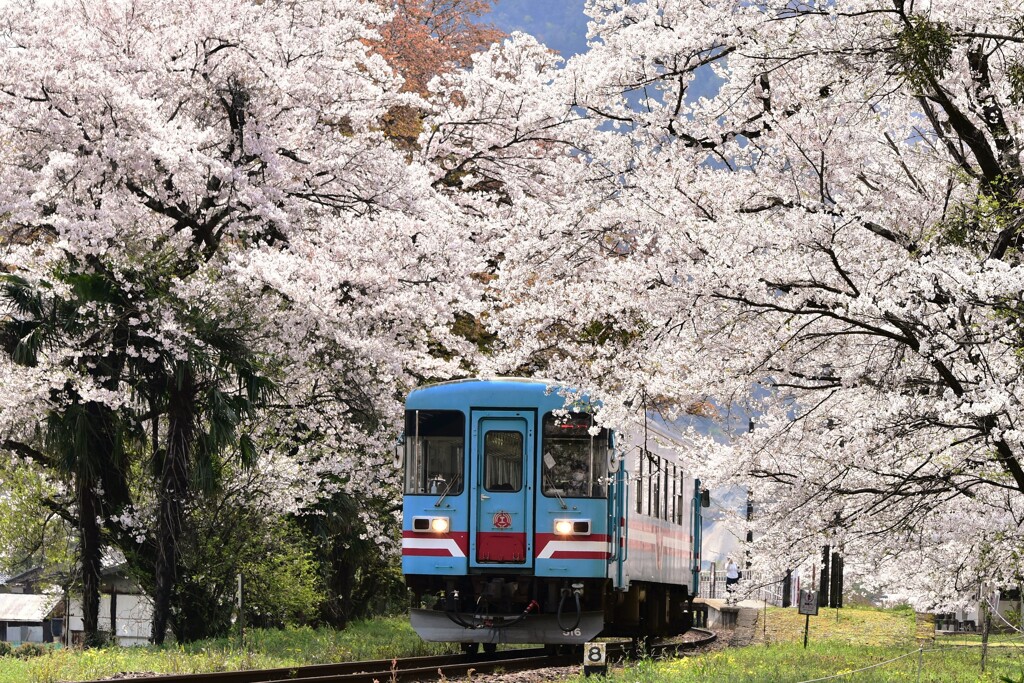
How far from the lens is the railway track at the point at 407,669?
12.6 meters

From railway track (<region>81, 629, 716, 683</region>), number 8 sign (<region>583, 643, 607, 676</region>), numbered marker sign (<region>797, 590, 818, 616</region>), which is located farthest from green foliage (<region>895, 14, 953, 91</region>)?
numbered marker sign (<region>797, 590, 818, 616</region>)

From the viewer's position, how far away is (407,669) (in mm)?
15109

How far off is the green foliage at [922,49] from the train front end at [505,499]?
6.30 meters

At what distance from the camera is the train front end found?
15.2 metres

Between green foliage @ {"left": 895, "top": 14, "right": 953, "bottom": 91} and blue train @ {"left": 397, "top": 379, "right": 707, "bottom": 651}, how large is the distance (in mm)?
6093

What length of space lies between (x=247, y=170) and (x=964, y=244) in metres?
14.0

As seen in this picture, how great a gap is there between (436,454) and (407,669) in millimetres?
2415

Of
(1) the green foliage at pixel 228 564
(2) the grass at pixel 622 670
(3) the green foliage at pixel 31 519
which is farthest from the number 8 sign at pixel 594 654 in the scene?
(3) the green foliage at pixel 31 519

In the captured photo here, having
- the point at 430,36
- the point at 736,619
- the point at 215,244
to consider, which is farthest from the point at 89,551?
the point at 430,36

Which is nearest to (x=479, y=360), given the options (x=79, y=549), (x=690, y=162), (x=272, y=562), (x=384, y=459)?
(x=384, y=459)

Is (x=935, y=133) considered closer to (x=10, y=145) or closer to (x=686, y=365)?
(x=686, y=365)

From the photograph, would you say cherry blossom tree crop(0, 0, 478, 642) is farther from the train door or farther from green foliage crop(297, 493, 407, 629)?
the train door

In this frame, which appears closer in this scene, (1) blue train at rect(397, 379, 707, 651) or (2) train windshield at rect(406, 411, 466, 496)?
(1) blue train at rect(397, 379, 707, 651)

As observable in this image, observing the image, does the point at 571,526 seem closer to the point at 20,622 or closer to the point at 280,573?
the point at 280,573
